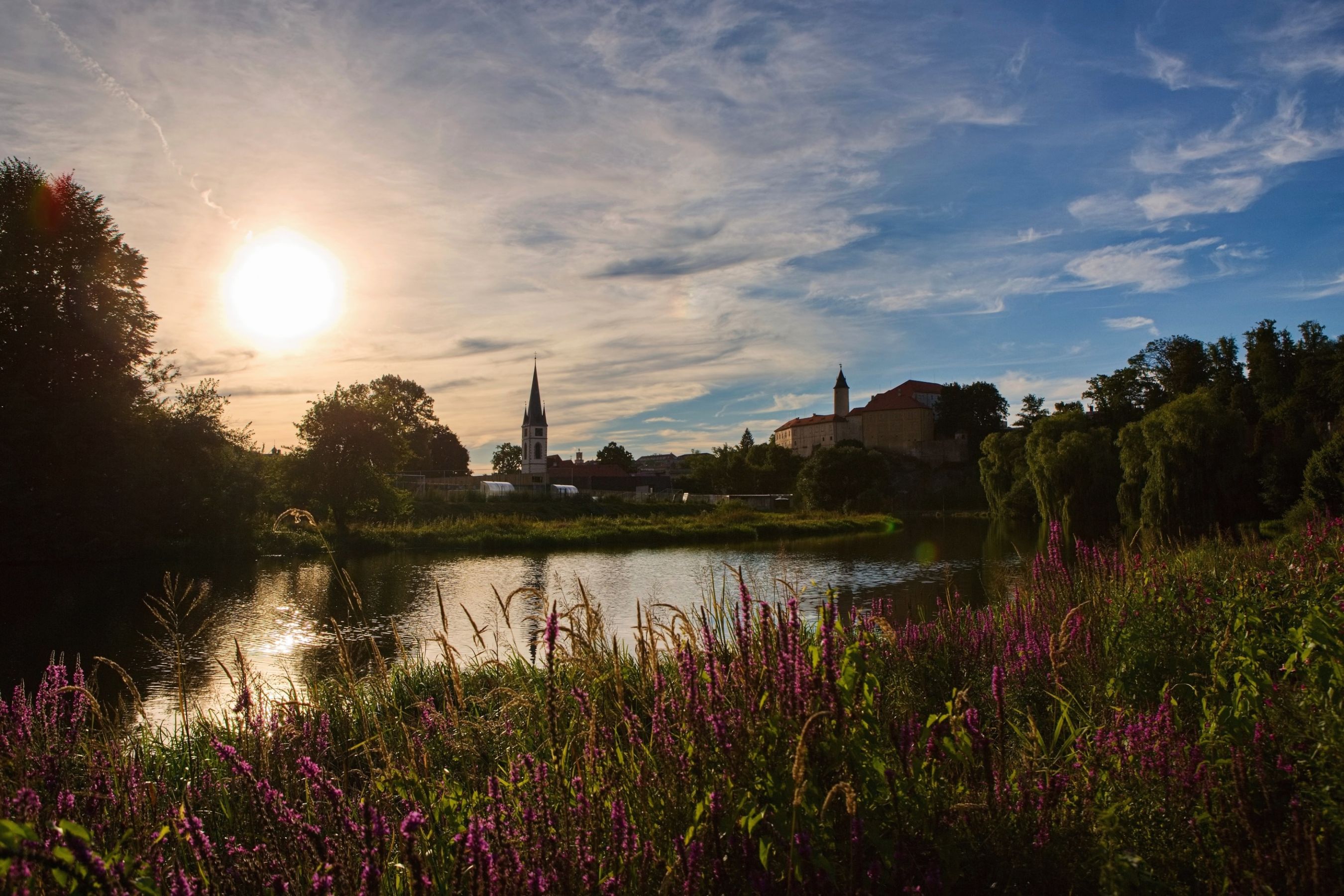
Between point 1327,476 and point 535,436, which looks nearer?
point 1327,476

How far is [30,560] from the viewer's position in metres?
26.2

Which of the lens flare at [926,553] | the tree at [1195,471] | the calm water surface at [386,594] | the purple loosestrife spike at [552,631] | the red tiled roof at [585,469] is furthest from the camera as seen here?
the red tiled roof at [585,469]

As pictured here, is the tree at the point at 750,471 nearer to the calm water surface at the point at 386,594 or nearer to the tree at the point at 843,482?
the tree at the point at 843,482

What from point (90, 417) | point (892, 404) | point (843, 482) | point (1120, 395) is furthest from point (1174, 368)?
point (90, 417)

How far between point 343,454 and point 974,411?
6884cm

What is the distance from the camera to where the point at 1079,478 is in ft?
114

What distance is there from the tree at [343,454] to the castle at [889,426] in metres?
58.1

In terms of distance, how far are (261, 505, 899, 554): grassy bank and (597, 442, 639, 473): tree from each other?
219ft

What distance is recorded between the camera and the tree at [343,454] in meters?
33.5

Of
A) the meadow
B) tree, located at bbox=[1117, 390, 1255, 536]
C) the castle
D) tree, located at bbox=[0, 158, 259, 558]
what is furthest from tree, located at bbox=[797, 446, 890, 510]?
the meadow

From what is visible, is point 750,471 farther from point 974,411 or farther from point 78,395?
point 78,395

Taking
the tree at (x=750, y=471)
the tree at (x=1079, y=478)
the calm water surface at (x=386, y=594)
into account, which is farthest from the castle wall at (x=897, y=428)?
the calm water surface at (x=386, y=594)

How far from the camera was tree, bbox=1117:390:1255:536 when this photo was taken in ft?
83.1

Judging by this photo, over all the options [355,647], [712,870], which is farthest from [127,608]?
[712,870]
